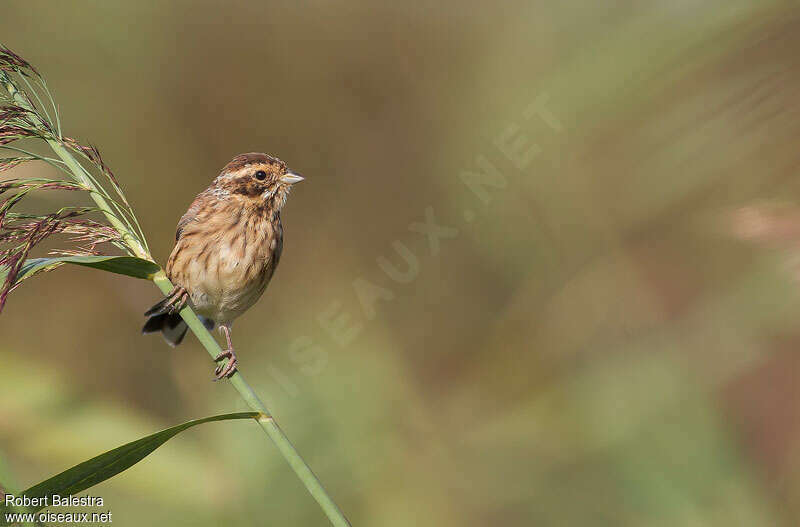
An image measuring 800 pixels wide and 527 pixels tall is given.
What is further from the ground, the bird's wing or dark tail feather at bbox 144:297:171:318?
the bird's wing

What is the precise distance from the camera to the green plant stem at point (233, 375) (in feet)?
4.51

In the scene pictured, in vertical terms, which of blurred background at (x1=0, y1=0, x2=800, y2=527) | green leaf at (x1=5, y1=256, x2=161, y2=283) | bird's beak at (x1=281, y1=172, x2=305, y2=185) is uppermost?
green leaf at (x1=5, y1=256, x2=161, y2=283)

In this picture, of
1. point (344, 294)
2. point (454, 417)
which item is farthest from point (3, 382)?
point (454, 417)

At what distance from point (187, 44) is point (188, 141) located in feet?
1.74

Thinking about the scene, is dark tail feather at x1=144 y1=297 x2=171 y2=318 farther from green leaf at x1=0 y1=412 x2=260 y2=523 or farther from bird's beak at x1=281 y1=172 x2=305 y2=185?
green leaf at x1=0 y1=412 x2=260 y2=523

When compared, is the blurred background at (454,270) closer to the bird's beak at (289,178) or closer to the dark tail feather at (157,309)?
the dark tail feather at (157,309)

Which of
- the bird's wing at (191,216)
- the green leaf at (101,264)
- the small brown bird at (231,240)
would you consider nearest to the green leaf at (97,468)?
the green leaf at (101,264)

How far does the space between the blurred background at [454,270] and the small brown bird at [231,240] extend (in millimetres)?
310

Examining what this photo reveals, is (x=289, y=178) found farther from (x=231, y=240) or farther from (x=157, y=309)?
(x=157, y=309)

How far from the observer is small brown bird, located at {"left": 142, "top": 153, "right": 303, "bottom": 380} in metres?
2.94

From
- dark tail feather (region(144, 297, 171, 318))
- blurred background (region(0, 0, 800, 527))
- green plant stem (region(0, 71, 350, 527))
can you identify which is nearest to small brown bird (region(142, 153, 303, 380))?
dark tail feather (region(144, 297, 171, 318))

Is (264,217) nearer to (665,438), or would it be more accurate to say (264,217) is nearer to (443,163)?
(443,163)

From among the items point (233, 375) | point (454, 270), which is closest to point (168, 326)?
point (454, 270)

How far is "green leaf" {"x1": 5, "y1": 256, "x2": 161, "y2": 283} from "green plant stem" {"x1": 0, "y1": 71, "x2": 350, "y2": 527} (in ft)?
0.12
